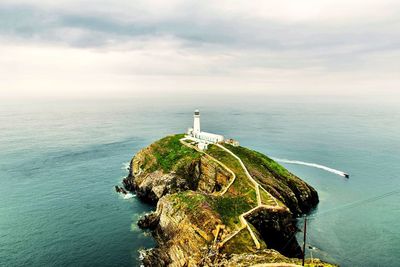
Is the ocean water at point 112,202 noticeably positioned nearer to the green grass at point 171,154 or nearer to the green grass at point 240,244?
the green grass at point 171,154

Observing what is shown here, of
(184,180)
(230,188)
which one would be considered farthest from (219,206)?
(184,180)

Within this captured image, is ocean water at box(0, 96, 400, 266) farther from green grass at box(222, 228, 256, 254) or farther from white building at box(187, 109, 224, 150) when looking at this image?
white building at box(187, 109, 224, 150)

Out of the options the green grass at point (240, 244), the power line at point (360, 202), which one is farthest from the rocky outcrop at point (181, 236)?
the power line at point (360, 202)

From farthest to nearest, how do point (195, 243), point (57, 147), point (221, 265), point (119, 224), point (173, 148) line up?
point (57, 147), point (173, 148), point (119, 224), point (195, 243), point (221, 265)

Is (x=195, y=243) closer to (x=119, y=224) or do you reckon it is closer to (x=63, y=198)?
(x=119, y=224)

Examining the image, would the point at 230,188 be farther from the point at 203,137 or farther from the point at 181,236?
the point at 203,137

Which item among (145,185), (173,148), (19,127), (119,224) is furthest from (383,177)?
(19,127)

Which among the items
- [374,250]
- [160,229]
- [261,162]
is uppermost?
[261,162]

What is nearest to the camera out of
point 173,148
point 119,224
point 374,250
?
point 374,250
